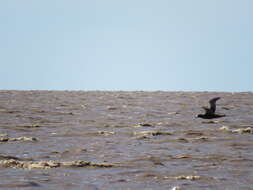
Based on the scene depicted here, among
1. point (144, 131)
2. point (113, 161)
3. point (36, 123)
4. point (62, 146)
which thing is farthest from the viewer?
point (36, 123)

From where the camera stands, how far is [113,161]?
17406 millimetres

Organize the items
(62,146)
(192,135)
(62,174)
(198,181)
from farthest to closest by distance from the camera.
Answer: (192,135), (62,146), (62,174), (198,181)

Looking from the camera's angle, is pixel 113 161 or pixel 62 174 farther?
pixel 113 161

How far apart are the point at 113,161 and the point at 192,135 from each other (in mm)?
7969

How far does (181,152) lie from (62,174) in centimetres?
553

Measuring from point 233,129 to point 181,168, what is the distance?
11.7 metres

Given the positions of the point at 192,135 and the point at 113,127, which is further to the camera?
the point at 113,127

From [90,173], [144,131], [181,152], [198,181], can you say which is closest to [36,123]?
[144,131]

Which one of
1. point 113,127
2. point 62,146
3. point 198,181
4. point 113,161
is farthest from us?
point 113,127

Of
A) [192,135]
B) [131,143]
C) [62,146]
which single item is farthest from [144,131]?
[62,146]

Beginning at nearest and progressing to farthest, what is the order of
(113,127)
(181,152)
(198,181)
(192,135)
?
(198,181) < (181,152) < (192,135) < (113,127)

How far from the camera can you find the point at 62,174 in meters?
15.2

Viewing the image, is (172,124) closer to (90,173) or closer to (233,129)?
(233,129)

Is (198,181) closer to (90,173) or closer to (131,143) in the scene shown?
(90,173)
